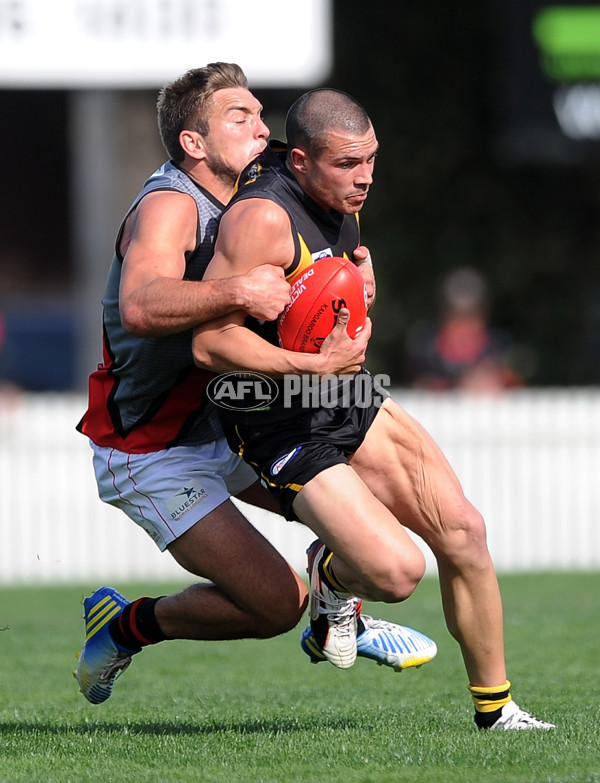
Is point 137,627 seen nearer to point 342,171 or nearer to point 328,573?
point 328,573

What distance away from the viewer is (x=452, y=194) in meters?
16.4

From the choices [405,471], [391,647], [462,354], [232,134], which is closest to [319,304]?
[405,471]

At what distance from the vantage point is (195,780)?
429cm

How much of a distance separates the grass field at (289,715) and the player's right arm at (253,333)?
1288mm

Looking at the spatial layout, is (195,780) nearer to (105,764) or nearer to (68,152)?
(105,764)

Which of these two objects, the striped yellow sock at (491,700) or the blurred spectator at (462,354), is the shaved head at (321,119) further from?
the blurred spectator at (462,354)

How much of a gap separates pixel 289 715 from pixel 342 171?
218 centimetres

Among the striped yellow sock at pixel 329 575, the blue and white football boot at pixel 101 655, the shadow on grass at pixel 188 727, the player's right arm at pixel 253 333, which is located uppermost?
the player's right arm at pixel 253 333

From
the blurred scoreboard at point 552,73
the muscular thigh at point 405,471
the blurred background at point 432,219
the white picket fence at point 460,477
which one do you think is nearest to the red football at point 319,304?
the muscular thigh at point 405,471

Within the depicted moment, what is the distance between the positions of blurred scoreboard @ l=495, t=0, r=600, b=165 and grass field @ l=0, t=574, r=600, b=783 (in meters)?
5.00

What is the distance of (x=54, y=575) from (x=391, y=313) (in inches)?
252

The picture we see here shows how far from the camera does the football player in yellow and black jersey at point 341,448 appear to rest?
15.4 ft

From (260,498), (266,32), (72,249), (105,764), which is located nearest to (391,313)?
(266,32)

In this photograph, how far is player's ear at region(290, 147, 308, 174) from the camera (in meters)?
4.82
